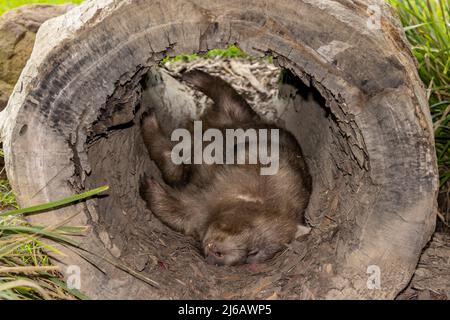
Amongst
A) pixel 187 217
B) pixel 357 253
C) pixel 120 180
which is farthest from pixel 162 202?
pixel 357 253

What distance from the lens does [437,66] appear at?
4273 mm

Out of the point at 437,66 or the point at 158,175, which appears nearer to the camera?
the point at 437,66

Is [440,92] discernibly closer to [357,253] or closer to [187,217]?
[357,253]

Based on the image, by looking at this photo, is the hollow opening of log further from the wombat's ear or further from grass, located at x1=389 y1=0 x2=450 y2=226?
grass, located at x1=389 y1=0 x2=450 y2=226

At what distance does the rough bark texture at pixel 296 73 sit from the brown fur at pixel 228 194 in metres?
0.81

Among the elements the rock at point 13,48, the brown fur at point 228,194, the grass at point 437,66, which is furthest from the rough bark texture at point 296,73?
the rock at point 13,48

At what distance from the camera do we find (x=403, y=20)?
4496 millimetres

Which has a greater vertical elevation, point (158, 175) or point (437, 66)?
point (437, 66)

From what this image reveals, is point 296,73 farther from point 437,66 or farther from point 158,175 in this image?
point 158,175

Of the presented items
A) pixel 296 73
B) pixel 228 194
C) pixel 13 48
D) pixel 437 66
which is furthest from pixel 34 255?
pixel 437 66

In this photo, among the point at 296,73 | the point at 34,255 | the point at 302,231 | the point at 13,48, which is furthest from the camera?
the point at 13,48

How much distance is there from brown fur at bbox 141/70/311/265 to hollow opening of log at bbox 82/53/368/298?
11cm

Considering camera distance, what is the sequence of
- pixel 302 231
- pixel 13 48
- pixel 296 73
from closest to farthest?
pixel 296 73
pixel 302 231
pixel 13 48

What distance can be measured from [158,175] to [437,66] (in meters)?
2.49
